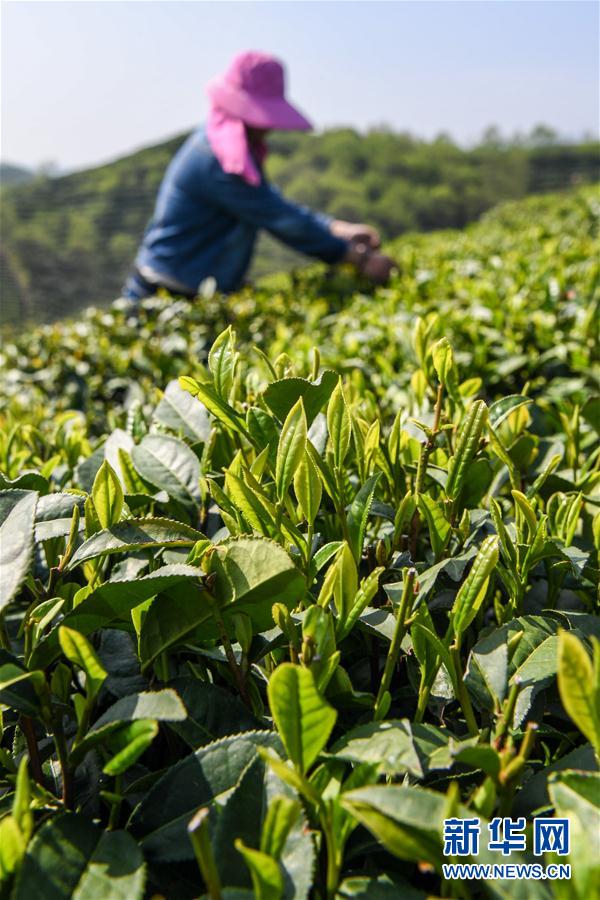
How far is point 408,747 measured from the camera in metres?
0.67

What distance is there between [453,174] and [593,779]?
142 ft

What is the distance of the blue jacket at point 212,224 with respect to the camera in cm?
525

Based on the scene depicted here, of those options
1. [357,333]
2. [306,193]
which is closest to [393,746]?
[357,333]

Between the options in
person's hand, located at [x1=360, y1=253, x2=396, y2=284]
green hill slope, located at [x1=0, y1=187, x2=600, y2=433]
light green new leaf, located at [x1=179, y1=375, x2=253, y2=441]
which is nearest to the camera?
light green new leaf, located at [x1=179, y1=375, x2=253, y2=441]

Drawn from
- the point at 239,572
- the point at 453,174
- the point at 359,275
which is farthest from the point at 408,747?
the point at 453,174

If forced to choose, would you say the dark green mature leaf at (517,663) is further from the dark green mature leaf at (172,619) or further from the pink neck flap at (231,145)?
the pink neck flap at (231,145)

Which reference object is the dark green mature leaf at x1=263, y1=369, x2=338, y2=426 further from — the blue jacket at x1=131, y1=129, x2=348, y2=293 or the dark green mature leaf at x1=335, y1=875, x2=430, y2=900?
the blue jacket at x1=131, y1=129, x2=348, y2=293

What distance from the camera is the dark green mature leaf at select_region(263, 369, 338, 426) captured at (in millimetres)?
1014

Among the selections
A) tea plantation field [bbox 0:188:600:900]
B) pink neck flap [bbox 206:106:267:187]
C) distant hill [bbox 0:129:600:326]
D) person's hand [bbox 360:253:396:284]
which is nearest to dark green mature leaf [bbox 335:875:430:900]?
tea plantation field [bbox 0:188:600:900]

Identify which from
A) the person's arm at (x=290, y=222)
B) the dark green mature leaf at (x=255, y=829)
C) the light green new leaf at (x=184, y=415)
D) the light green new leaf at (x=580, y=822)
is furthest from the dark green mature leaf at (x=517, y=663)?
the person's arm at (x=290, y=222)

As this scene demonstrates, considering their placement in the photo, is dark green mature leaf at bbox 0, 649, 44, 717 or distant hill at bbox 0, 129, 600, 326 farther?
distant hill at bbox 0, 129, 600, 326

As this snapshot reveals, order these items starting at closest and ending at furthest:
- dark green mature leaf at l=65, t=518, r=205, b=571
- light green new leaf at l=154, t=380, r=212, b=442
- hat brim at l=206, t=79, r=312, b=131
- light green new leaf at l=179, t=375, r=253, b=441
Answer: dark green mature leaf at l=65, t=518, r=205, b=571, light green new leaf at l=179, t=375, r=253, b=441, light green new leaf at l=154, t=380, r=212, b=442, hat brim at l=206, t=79, r=312, b=131

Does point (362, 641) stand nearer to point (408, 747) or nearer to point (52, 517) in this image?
point (408, 747)

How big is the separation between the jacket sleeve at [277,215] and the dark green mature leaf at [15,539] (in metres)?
4.46
